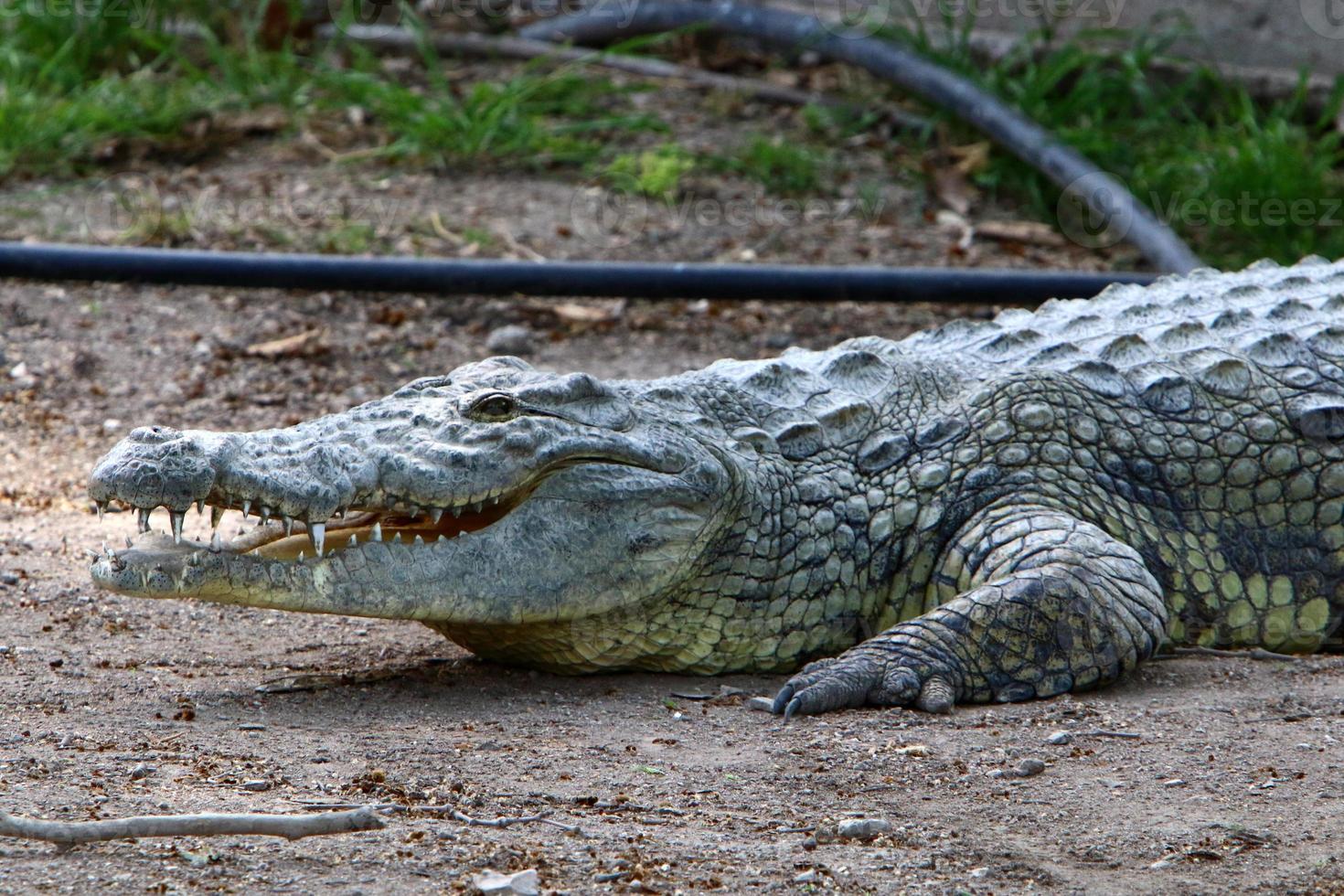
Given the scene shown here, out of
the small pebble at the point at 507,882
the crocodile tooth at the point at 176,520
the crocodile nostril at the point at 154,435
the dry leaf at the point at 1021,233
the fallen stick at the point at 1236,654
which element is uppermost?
the crocodile nostril at the point at 154,435

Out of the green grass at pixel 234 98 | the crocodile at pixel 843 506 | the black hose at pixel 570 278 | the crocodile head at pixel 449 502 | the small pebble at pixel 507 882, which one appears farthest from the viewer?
the green grass at pixel 234 98

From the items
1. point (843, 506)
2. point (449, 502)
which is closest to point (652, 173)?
point (843, 506)

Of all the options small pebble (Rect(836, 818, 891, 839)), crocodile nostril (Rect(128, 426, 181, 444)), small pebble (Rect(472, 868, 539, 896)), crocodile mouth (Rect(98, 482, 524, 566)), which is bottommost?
small pebble (Rect(836, 818, 891, 839))

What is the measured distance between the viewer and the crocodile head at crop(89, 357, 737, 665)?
11.2ft

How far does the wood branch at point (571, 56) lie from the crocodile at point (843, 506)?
15.9 feet

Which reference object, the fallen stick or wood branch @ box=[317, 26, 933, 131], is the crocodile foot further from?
wood branch @ box=[317, 26, 933, 131]

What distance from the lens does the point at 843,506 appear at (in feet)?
13.6

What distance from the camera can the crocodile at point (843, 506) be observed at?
11.7 feet

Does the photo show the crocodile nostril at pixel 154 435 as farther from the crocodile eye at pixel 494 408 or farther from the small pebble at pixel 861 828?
the small pebble at pixel 861 828

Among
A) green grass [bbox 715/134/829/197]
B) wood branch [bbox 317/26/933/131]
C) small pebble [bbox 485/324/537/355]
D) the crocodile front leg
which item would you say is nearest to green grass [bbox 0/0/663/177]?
wood branch [bbox 317/26/933/131]

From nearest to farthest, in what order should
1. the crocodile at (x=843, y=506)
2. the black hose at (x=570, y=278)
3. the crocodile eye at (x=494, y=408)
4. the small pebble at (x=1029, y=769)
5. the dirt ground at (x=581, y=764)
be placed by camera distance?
the dirt ground at (x=581, y=764) < the small pebble at (x=1029, y=769) < the crocodile at (x=843, y=506) < the crocodile eye at (x=494, y=408) < the black hose at (x=570, y=278)

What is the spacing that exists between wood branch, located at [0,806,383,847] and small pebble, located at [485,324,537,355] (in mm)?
4273

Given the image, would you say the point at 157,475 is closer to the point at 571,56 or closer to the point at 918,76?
the point at 918,76

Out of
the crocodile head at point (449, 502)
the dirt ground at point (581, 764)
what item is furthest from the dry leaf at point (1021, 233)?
the crocodile head at point (449, 502)
